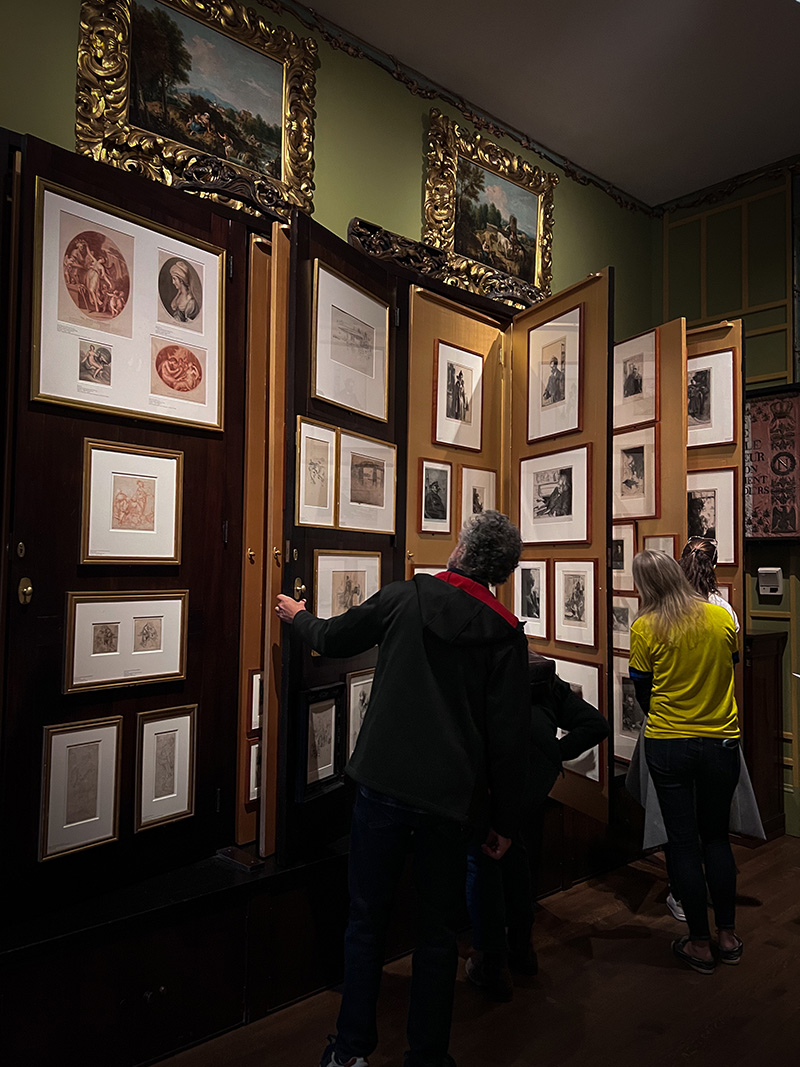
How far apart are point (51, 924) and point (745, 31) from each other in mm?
4985

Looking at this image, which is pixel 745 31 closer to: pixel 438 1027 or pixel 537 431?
pixel 537 431

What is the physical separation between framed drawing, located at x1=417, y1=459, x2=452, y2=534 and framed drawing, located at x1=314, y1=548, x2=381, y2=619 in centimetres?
45

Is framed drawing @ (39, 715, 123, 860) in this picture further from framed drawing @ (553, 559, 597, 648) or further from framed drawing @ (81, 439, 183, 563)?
framed drawing @ (553, 559, 597, 648)

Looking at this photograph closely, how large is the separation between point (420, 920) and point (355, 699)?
108 centimetres

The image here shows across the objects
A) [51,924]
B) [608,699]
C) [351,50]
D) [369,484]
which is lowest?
[51,924]

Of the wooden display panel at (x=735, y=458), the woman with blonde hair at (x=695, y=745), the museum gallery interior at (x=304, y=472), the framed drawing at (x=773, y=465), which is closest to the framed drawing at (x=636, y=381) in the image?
the museum gallery interior at (x=304, y=472)

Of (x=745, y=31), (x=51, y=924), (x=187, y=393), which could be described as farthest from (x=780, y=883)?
(x=745, y=31)

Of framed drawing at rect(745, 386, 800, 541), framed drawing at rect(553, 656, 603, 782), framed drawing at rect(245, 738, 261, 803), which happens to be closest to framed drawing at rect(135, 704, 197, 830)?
framed drawing at rect(245, 738, 261, 803)

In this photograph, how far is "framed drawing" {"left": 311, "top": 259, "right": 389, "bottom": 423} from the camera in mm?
2953

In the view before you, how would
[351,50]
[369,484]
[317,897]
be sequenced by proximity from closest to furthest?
[317,897], [369,484], [351,50]

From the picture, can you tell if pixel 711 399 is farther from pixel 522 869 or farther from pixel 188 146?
pixel 188 146

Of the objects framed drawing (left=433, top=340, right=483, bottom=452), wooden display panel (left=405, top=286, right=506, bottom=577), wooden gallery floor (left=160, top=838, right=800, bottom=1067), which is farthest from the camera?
framed drawing (left=433, top=340, right=483, bottom=452)

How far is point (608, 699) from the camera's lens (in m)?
3.35

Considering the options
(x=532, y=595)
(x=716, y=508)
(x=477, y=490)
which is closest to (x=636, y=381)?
(x=716, y=508)
